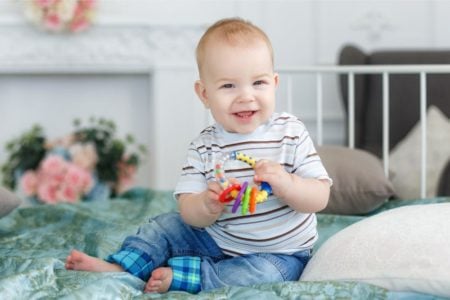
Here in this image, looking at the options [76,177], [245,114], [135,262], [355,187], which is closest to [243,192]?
[245,114]

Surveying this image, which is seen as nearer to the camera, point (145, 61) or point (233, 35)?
point (233, 35)

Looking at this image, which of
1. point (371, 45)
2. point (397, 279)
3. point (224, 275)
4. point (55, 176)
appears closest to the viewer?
point (397, 279)

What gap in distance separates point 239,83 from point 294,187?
201 millimetres

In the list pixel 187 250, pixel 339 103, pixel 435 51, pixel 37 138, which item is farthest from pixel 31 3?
pixel 187 250

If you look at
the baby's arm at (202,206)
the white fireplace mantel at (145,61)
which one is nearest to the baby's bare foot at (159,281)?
the baby's arm at (202,206)

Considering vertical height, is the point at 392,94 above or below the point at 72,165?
above

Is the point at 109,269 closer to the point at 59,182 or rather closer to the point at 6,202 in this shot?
the point at 6,202

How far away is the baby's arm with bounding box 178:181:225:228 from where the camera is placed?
139cm

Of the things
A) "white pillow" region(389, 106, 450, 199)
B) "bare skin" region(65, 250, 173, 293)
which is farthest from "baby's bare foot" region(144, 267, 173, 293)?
"white pillow" region(389, 106, 450, 199)

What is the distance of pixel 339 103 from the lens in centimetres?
377

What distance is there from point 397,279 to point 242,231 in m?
0.30

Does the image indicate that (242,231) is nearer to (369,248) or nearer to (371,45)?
(369,248)

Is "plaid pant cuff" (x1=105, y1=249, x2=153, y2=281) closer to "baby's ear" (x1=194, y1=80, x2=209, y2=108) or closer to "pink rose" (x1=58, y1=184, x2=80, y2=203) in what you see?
"baby's ear" (x1=194, y1=80, x2=209, y2=108)

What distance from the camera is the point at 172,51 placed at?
3.63m
